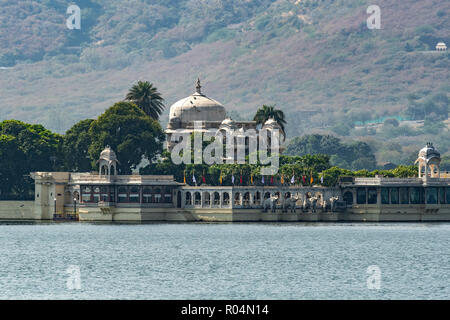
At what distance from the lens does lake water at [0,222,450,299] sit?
8044 cm

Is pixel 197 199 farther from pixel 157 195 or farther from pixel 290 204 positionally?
pixel 290 204

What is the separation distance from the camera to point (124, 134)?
6693 inches

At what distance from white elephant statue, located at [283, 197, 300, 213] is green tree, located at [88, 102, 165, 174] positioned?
25519 millimetres

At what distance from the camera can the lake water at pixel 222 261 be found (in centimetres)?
8044

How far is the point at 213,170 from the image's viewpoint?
163 meters

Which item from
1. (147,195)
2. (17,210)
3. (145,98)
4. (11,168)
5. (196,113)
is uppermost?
(145,98)

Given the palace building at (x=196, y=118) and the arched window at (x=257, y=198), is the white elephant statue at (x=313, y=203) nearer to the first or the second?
the arched window at (x=257, y=198)

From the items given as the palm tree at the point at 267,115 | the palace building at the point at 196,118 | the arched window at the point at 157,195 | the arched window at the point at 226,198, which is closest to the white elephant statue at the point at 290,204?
the arched window at the point at 226,198

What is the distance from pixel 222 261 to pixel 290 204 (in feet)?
177

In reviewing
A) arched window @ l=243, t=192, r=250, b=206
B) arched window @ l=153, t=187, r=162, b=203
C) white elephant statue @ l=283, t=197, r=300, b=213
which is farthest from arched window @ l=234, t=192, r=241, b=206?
arched window @ l=153, t=187, r=162, b=203

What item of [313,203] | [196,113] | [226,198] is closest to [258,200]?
[226,198]

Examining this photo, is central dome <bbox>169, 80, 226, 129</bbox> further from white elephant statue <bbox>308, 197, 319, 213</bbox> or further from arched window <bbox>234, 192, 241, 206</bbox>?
white elephant statue <bbox>308, 197, 319, 213</bbox>
